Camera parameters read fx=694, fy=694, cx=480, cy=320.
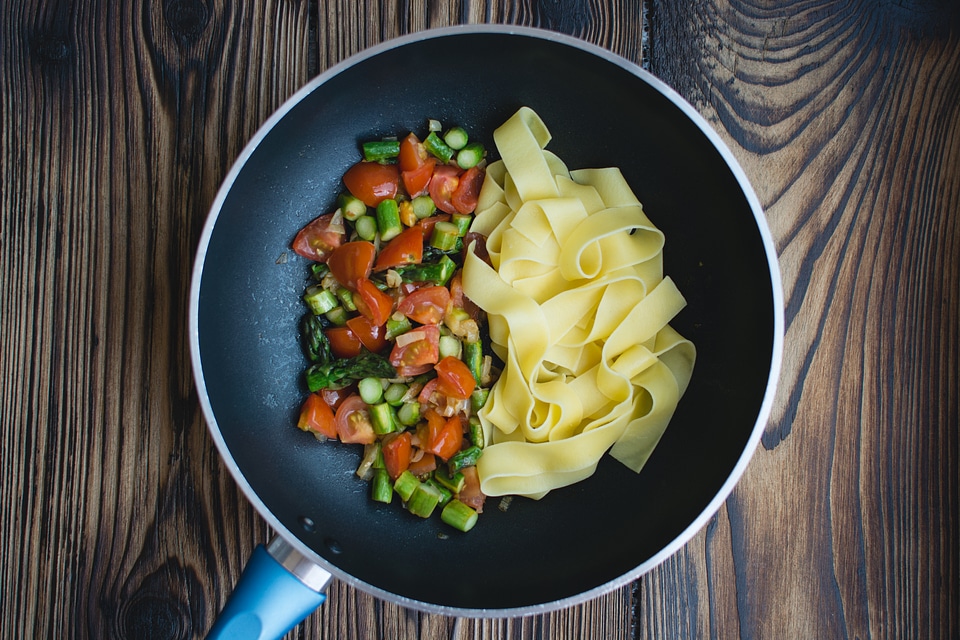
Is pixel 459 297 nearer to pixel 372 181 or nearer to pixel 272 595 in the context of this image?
pixel 372 181

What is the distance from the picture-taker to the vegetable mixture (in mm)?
2332

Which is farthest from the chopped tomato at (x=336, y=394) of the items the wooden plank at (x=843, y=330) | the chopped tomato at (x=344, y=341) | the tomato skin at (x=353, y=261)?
the wooden plank at (x=843, y=330)

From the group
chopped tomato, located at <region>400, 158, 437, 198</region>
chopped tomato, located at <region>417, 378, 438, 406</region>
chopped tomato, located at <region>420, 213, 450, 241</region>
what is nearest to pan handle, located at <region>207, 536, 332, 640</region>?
chopped tomato, located at <region>417, 378, 438, 406</region>

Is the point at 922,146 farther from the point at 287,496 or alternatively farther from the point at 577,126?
the point at 287,496

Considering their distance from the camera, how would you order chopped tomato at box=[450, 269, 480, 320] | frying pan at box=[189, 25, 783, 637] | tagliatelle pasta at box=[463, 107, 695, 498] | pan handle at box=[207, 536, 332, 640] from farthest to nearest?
chopped tomato at box=[450, 269, 480, 320] → tagliatelle pasta at box=[463, 107, 695, 498] → frying pan at box=[189, 25, 783, 637] → pan handle at box=[207, 536, 332, 640]

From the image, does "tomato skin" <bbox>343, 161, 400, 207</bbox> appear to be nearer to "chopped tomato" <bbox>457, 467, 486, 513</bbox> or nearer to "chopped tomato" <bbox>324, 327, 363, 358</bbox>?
"chopped tomato" <bbox>324, 327, 363, 358</bbox>

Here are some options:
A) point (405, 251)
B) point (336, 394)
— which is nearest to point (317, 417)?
point (336, 394)

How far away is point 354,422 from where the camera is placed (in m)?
2.37

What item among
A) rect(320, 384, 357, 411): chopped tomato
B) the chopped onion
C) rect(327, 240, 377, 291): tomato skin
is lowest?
rect(320, 384, 357, 411): chopped tomato

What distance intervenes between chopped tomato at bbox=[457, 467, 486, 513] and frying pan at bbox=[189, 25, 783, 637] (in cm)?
7

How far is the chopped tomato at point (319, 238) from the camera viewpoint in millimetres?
2387

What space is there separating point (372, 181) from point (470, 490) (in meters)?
1.11

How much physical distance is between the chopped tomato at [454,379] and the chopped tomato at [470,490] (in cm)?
26

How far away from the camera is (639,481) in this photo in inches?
91.3
